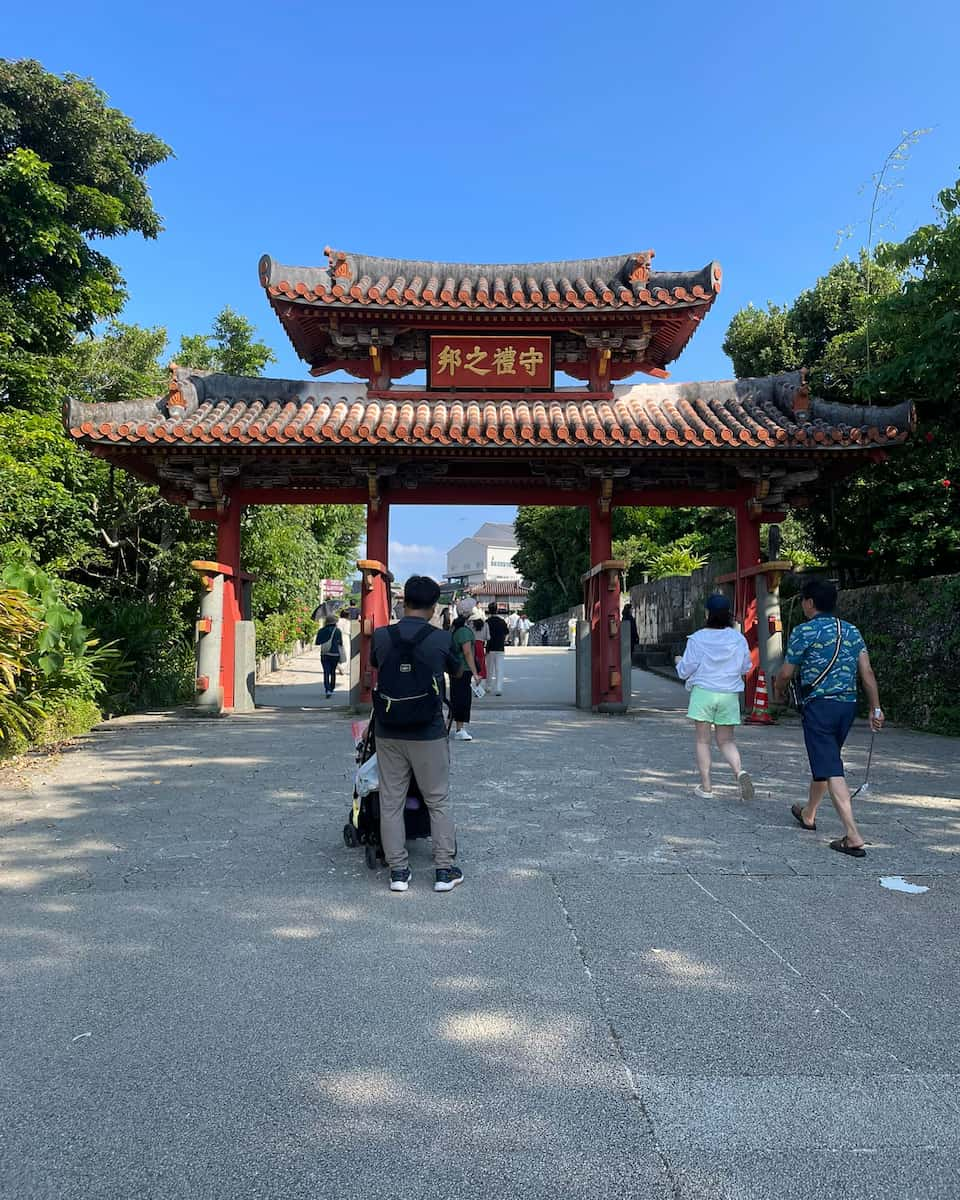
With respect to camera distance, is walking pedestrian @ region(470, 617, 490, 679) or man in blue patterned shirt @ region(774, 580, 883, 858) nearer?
man in blue patterned shirt @ region(774, 580, 883, 858)

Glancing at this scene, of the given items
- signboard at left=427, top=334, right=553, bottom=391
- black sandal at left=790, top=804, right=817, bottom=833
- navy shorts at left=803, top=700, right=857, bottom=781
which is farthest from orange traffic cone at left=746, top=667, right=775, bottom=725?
navy shorts at left=803, top=700, right=857, bottom=781

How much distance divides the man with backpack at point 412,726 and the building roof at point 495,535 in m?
84.4

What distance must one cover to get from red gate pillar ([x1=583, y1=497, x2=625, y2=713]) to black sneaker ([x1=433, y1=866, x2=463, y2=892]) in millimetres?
7122

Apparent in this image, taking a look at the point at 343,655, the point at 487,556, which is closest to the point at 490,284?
the point at 343,655

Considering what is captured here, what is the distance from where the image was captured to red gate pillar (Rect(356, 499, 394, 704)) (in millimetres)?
10914

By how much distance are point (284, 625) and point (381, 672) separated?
18572mm

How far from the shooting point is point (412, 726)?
4250 millimetres

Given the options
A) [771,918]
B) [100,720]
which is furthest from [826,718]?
[100,720]

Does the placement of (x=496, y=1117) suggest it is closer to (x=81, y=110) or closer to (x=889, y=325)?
(x=889, y=325)

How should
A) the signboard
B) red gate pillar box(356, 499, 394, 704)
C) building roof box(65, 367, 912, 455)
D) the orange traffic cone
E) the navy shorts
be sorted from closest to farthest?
1. the navy shorts
2. building roof box(65, 367, 912, 455)
3. the orange traffic cone
4. red gate pillar box(356, 499, 394, 704)
5. the signboard

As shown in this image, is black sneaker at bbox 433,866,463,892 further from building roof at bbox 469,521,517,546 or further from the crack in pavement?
building roof at bbox 469,521,517,546

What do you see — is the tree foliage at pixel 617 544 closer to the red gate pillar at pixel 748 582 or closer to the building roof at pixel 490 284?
the red gate pillar at pixel 748 582

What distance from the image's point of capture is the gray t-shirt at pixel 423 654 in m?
4.25

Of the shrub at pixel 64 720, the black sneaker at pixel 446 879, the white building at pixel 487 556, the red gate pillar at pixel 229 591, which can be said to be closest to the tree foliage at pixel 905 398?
the black sneaker at pixel 446 879
